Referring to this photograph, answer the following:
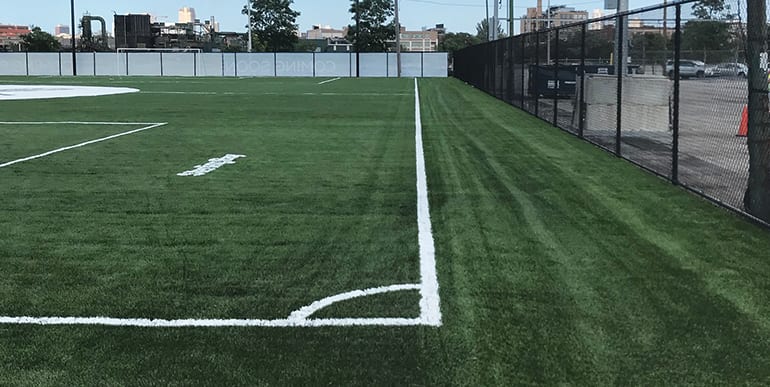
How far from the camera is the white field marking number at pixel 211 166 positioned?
35.7 ft

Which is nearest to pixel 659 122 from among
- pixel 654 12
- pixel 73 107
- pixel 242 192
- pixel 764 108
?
pixel 654 12

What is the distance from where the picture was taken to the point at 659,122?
1470 centimetres

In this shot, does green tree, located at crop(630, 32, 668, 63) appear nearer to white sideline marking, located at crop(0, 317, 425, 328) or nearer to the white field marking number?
the white field marking number

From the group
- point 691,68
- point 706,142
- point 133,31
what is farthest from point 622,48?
point 133,31

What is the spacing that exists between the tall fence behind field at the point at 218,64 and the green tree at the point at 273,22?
32634mm

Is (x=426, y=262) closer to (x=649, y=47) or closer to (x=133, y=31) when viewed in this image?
(x=649, y=47)

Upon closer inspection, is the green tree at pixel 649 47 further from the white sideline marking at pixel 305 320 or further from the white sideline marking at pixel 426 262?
the white sideline marking at pixel 305 320

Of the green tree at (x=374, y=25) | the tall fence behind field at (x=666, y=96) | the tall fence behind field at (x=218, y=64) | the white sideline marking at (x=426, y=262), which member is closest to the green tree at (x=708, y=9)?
the tall fence behind field at (x=666, y=96)

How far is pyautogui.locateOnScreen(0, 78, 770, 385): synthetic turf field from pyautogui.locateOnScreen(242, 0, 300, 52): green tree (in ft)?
319

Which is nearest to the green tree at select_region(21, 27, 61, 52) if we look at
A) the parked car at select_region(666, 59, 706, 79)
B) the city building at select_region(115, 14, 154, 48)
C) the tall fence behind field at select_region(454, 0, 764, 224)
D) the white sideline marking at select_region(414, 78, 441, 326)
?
the city building at select_region(115, 14, 154, 48)

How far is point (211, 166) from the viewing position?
11570mm

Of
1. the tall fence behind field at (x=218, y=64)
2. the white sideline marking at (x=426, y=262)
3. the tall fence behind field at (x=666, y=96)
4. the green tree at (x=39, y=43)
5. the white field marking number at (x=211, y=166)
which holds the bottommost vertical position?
the white sideline marking at (x=426, y=262)

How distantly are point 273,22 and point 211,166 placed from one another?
98.9 m

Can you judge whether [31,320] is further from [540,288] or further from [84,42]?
[84,42]
